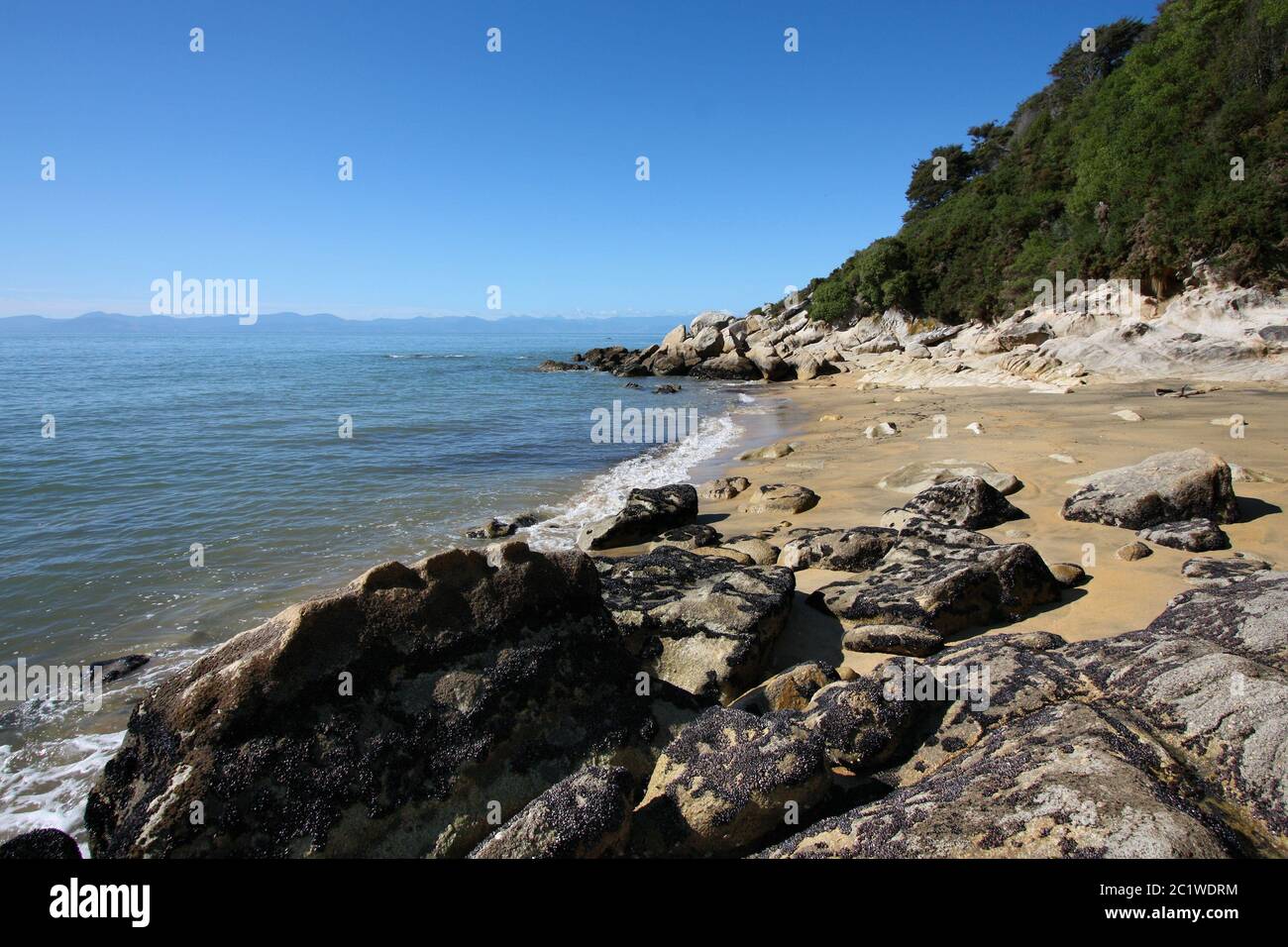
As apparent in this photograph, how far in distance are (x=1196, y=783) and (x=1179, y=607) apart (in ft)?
8.68

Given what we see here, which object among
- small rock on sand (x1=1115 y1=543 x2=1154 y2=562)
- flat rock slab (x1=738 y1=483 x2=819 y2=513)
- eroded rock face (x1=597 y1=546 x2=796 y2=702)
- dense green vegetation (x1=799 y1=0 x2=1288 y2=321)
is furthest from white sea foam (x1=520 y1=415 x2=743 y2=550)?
dense green vegetation (x1=799 y1=0 x2=1288 y2=321)

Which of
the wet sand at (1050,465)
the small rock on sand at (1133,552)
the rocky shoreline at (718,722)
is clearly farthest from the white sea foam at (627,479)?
the small rock on sand at (1133,552)

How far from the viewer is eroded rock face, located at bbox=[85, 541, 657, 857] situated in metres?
3.43

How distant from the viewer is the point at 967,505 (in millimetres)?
8633

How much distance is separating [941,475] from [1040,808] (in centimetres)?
886

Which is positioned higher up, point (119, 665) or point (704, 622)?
point (704, 622)

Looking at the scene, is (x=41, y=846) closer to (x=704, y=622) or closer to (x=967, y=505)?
(x=704, y=622)

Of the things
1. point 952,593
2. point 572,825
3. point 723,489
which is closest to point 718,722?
point 572,825

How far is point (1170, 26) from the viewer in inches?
1152

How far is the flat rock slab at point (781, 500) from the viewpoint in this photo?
1077 centimetres
